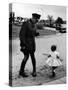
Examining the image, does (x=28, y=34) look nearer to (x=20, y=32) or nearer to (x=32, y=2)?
(x=20, y=32)

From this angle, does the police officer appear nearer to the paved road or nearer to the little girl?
the paved road

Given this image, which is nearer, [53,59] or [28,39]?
[28,39]

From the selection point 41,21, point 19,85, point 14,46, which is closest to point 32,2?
point 41,21

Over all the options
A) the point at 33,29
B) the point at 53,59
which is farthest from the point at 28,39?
the point at 53,59

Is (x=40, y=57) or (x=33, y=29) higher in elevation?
(x=33, y=29)

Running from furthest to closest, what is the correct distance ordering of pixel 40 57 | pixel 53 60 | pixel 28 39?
pixel 53 60 → pixel 40 57 → pixel 28 39

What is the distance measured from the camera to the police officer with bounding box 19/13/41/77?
14.9 ft

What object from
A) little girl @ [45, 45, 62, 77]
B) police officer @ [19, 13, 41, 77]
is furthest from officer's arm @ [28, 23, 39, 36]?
little girl @ [45, 45, 62, 77]

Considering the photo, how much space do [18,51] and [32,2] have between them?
80cm

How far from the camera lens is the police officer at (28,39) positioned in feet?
14.9

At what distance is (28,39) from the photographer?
4586 millimetres

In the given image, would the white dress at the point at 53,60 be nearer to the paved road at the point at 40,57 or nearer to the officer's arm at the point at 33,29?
the paved road at the point at 40,57

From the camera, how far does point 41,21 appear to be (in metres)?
4.72

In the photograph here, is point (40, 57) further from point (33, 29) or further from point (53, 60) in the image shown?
point (33, 29)
